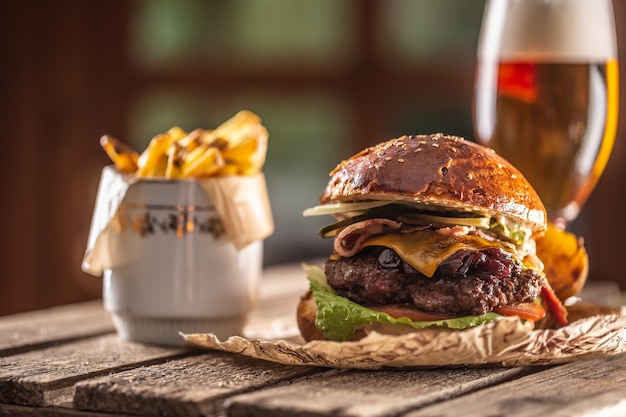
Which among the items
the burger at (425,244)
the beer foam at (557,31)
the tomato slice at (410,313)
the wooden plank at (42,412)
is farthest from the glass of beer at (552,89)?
the wooden plank at (42,412)

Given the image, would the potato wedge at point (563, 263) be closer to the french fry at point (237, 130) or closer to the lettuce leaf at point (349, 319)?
the lettuce leaf at point (349, 319)

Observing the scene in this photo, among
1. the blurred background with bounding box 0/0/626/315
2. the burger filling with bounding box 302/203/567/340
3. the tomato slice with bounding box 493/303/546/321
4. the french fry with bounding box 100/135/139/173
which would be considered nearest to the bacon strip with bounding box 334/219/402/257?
the burger filling with bounding box 302/203/567/340

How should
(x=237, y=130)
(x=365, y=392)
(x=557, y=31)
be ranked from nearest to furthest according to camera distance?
(x=365, y=392) → (x=237, y=130) → (x=557, y=31)

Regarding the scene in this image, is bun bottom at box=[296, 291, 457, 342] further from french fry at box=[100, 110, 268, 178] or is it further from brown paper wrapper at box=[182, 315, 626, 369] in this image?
french fry at box=[100, 110, 268, 178]

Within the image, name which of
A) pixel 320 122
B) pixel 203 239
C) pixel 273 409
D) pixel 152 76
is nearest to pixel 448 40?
pixel 320 122

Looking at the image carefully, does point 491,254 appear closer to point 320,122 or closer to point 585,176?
point 585,176

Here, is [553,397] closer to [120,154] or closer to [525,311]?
[525,311]

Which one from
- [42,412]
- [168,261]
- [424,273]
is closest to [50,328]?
[168,261]
